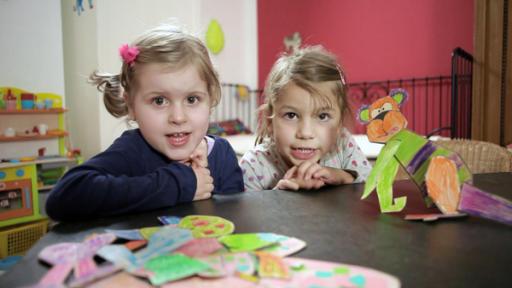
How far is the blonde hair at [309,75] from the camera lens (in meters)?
0.98

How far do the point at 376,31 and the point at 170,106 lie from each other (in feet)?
10.4

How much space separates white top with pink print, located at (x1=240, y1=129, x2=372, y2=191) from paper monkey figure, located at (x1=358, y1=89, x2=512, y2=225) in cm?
46

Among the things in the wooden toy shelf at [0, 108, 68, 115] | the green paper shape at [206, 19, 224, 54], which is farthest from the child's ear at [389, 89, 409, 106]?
the green paper shape at [206, 19, 224, 54]

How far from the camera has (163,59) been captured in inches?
31.1

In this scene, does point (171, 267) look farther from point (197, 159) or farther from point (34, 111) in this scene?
point (34, 111)

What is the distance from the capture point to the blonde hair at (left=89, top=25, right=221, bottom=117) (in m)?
0.80

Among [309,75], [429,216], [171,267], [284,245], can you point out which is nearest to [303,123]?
[309,75]

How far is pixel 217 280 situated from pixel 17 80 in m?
2.92

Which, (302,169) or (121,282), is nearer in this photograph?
(121,282)

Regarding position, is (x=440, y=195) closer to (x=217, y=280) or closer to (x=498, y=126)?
(x=217, y=280)

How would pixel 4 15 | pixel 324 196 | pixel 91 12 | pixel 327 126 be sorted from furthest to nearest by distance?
pixel 91 12 < pixel 4 15 < pixel 327 126 < pixel 324 196

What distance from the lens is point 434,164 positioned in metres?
0.59

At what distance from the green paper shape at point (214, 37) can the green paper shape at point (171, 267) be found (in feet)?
12.0

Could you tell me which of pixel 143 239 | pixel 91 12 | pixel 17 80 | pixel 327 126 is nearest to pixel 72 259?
pixel 143 239
